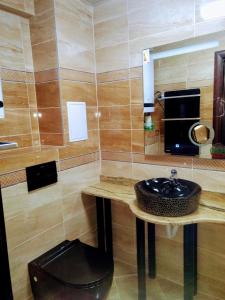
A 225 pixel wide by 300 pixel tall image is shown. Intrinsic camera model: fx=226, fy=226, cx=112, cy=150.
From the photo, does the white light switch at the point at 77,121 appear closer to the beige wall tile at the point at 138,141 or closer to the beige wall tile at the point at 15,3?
the beige wall tile at the point at 138,141

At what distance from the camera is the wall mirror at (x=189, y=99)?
4.88ft

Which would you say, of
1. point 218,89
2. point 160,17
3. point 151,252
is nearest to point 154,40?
point 160,17

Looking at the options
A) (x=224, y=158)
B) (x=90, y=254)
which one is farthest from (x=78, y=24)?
(x=90, y=254)

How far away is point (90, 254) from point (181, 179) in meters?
0.84

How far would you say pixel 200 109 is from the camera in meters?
1.57

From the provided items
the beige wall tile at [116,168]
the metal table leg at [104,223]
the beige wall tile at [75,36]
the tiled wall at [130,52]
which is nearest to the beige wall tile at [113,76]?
the tiled wall at [130,52]

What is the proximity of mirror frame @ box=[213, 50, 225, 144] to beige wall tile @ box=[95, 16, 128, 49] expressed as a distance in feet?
2.36

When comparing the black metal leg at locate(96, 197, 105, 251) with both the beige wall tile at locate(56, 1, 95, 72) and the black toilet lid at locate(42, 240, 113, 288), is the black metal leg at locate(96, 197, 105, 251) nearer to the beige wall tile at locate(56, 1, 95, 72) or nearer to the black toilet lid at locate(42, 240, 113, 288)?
the black toilet lid at locate(42, 240, 113, 288)

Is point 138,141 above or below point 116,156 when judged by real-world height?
above

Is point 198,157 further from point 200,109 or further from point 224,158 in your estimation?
point 200,109

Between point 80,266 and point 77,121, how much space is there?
1.05 metres

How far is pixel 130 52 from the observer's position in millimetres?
1771

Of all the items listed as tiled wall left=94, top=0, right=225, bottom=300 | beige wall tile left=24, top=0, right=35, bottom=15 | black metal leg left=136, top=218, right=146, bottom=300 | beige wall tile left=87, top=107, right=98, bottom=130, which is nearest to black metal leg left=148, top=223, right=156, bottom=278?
tiled wall left=94, top=0, right=225, bottom=300

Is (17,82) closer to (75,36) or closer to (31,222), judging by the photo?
(75,36)
